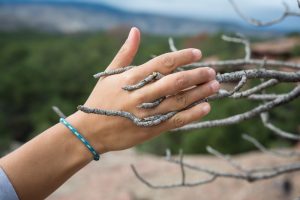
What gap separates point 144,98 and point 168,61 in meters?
0.11

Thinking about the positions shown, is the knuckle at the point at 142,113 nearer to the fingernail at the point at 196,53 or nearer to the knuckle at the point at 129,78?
the knuckle at the point at 129,78

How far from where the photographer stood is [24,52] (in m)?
33.6

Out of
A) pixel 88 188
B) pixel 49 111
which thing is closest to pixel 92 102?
pixel 88 188

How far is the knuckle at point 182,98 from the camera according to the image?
4.37ft

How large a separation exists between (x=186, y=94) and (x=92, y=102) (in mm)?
262

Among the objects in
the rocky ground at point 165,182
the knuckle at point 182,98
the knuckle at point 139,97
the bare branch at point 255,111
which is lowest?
the rocky ground at point 165,182

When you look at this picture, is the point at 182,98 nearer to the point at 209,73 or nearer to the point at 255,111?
the point at 209,73

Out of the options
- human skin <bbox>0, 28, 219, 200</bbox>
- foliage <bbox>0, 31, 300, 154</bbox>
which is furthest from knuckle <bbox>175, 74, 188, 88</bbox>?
foliage <bbox>0, 31, 300, 154</bbox>

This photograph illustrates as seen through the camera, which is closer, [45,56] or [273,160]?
[273,160]

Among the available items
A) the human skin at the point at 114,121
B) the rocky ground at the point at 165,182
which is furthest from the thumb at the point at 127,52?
the rocky ground at the point at 165,182

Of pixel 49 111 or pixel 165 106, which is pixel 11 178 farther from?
pixel 49 111

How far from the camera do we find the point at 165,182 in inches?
212

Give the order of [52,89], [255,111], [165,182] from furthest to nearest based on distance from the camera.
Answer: [52,89] → [165,182] → [255,111]

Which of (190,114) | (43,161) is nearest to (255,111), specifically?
(190,114)
